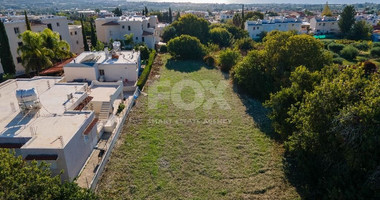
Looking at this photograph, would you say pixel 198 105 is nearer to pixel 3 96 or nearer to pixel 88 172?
pixel 88 172

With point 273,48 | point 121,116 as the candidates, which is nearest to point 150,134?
point 121,116

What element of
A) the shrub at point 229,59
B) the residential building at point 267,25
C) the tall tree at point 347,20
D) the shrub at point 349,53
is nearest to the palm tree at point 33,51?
the shrub at point 229,59

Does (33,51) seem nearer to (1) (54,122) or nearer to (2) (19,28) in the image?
(2) (19,28)

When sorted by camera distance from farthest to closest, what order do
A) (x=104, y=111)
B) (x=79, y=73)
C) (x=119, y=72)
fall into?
(x=119, y=72)
(x=79, y=73)
(x=104, y=111)

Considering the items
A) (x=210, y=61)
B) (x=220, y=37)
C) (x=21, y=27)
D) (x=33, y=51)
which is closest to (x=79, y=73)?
(x=33, y=51)

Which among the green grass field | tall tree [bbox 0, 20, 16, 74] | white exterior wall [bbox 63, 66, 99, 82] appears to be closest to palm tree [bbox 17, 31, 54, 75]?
white exterior wall [bbox 63, 66, 99, 82]

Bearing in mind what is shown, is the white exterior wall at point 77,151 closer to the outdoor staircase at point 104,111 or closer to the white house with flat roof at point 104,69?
the outdoor staircase at point 104,111
